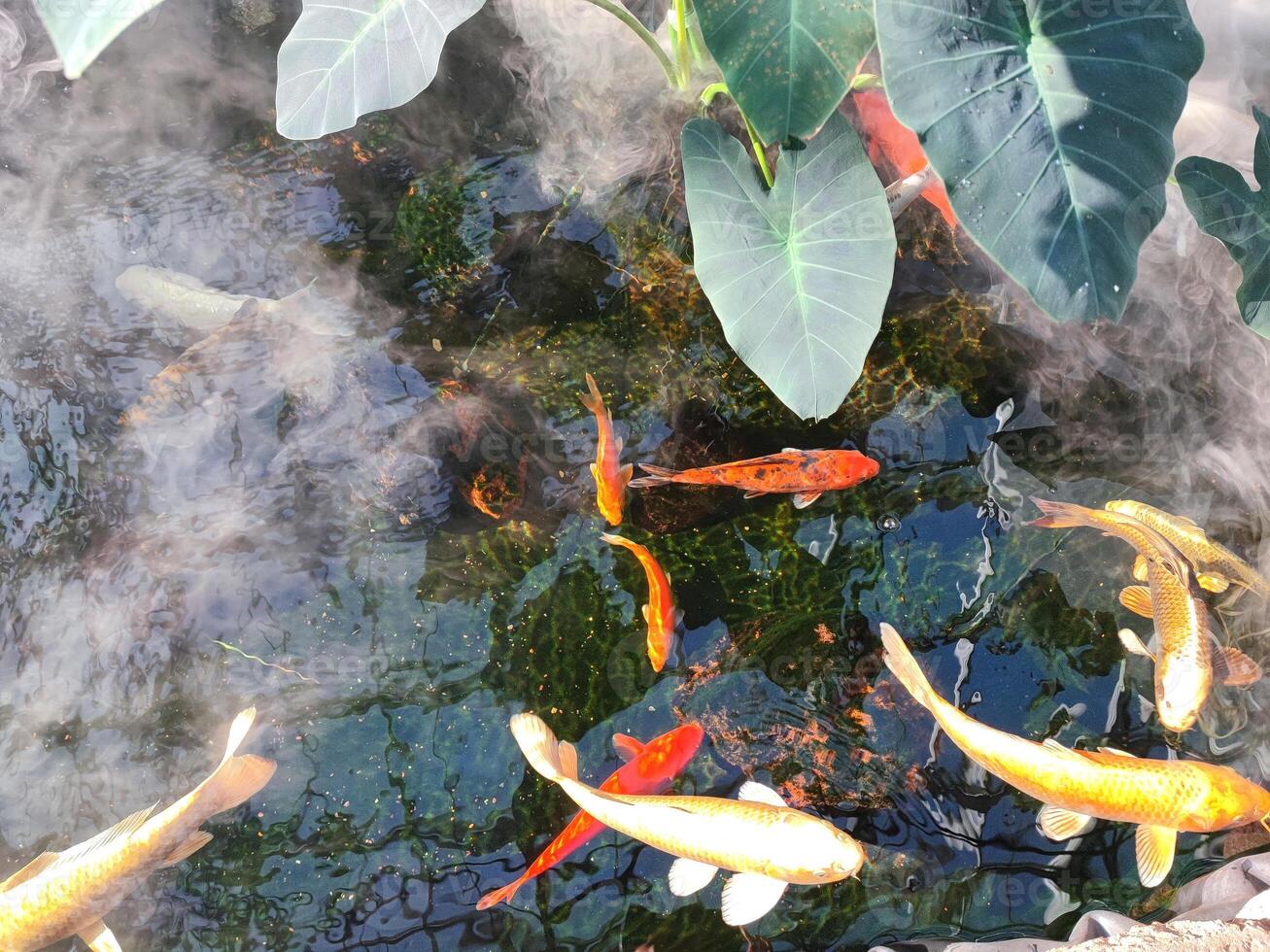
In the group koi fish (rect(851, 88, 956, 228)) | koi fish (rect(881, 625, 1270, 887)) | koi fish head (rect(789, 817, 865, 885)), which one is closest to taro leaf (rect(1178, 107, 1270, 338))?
koi fish (rect(851, 88, 956, 228))

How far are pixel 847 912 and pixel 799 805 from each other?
0.28m

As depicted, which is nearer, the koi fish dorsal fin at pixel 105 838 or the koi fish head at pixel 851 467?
the koi fish dorsal fin at pixel 105 838

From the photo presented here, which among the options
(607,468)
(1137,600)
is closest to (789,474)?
(607,468)

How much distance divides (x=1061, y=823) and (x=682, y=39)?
235 centimetres

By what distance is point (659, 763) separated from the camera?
2.23m

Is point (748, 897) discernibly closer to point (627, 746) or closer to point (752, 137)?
point (627, 746)

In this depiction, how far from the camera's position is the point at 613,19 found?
2801 millimetres

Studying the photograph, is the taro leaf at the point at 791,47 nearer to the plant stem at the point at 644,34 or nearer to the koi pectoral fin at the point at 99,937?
the plant stem at the point at 644,34

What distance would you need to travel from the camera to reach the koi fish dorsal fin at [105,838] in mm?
2121

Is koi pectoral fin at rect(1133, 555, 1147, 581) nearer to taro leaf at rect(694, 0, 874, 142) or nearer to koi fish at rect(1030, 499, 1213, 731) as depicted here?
koi fish at rect(1030, 499, 1213, 731)

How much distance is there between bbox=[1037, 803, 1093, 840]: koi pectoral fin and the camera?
2182 mm

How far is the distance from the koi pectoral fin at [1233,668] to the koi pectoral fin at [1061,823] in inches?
20.9

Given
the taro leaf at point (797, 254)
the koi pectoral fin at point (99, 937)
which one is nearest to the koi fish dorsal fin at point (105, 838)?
the koi pectoral fin at point (99, 937)

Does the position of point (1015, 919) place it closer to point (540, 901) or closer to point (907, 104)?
point (540, 901)
